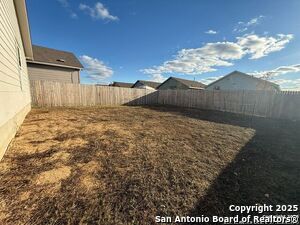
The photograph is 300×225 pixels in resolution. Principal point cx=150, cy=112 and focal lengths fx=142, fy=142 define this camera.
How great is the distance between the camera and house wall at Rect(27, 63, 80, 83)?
458 inches

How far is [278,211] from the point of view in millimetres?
1776

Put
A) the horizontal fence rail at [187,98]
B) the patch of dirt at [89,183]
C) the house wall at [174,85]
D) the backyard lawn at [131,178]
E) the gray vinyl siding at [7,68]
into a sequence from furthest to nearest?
the house wall at [174,85], the horizontal fence rail at [187,98], the gray vinyl siding at [7,68], the patch of dirt at [89,183], the backyard lawn at [131,178]

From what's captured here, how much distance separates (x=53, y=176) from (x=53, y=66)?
13.4m

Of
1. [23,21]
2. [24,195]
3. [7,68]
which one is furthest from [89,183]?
[23,21]

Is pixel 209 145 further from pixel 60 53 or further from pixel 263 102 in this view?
pixel 60 53

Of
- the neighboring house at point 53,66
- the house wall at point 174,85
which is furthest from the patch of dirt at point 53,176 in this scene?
the house wall at point 174,85

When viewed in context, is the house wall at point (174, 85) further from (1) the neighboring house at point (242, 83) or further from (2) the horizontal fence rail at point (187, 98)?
(2) the horizontal fence rail at point (187, 98)

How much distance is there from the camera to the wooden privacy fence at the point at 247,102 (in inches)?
331

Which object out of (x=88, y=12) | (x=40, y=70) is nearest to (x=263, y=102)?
(x=88, y=12)

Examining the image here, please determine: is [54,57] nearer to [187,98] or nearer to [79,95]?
[79,95]

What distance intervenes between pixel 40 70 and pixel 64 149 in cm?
1224

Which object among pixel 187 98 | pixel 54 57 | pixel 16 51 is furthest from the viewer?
pixel 187 98

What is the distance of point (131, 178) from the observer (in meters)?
2.25

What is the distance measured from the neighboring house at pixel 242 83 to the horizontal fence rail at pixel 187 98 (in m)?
8.05
